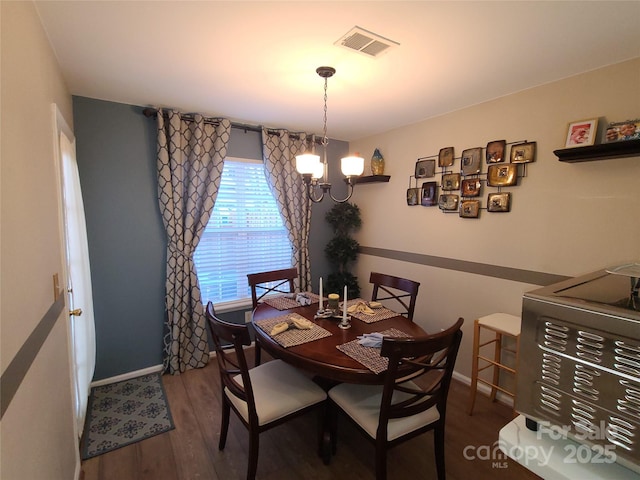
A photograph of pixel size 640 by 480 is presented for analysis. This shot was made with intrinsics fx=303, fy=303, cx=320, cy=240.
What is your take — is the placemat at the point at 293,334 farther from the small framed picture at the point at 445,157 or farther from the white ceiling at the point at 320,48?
the small framed picture at the point at 445,157

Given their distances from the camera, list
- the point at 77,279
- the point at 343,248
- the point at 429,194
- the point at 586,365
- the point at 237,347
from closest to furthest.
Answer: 1. the point at 586,365
2. the point at 237,347
3. the point at 77,279
4. the point at 429,194
5. the point at 343,248

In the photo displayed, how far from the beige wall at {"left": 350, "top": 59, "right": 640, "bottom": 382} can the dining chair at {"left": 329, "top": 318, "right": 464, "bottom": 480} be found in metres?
1.18

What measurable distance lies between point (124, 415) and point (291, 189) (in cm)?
252

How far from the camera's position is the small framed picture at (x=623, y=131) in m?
1.74

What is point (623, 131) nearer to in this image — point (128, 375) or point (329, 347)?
point (329, 347)

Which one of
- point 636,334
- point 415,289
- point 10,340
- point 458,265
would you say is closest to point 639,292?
point 636,334

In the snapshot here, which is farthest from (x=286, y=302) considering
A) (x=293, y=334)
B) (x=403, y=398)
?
(x=403, y=398)

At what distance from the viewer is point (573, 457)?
2.02 feet

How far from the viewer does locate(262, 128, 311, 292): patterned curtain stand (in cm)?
333

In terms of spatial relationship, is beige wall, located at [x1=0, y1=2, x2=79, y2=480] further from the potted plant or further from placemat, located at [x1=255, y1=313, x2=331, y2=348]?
the potted plant

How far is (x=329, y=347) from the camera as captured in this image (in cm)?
173

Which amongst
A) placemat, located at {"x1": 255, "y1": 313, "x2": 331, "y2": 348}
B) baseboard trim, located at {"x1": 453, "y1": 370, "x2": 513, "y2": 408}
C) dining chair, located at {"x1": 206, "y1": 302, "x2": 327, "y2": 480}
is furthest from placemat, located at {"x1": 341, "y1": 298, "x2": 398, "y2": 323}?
baseboard trim, located at {"x1": 453, "y1": 370, "x2": 513, "y2": 408}

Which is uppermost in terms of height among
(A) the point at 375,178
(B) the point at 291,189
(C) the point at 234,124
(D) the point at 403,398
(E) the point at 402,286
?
(C) the point at 234,124

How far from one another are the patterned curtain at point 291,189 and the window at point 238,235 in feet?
0.41
